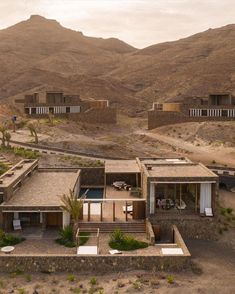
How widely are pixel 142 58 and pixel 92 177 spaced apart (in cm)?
13912

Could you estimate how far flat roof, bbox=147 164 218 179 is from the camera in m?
29.0

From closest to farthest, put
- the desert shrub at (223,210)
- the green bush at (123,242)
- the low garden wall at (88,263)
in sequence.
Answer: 1. the low garden wall at (88,263)
2. the green bush at (123,242)
3. the desert shrub at (223,210)

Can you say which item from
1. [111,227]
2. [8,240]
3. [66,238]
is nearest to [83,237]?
[66,238]

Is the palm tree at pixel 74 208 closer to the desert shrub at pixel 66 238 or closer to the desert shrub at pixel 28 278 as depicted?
the desert shrub at pixel 66 238

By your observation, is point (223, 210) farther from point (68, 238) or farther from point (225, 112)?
point (225, 112)

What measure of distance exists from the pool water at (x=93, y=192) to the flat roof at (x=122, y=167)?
2342 mm

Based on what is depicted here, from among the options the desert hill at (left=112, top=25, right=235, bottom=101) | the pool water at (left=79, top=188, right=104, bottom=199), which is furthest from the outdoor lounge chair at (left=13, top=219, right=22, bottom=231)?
the desert hill at (left=112, top=25, right=235, bottom=101)

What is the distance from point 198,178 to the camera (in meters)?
28.6

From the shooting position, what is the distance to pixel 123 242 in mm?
25422

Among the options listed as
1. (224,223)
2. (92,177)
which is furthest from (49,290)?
(92,177)

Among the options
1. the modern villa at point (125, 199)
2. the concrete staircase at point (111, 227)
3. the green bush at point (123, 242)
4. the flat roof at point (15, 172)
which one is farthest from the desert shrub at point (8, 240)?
the green bush at point (123, 242)

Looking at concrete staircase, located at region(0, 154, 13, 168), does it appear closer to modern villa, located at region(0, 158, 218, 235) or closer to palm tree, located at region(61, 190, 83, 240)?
modern villa, located at region(0, 158, 218, 235)

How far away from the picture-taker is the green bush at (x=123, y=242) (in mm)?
24969

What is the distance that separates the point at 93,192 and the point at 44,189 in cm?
667
